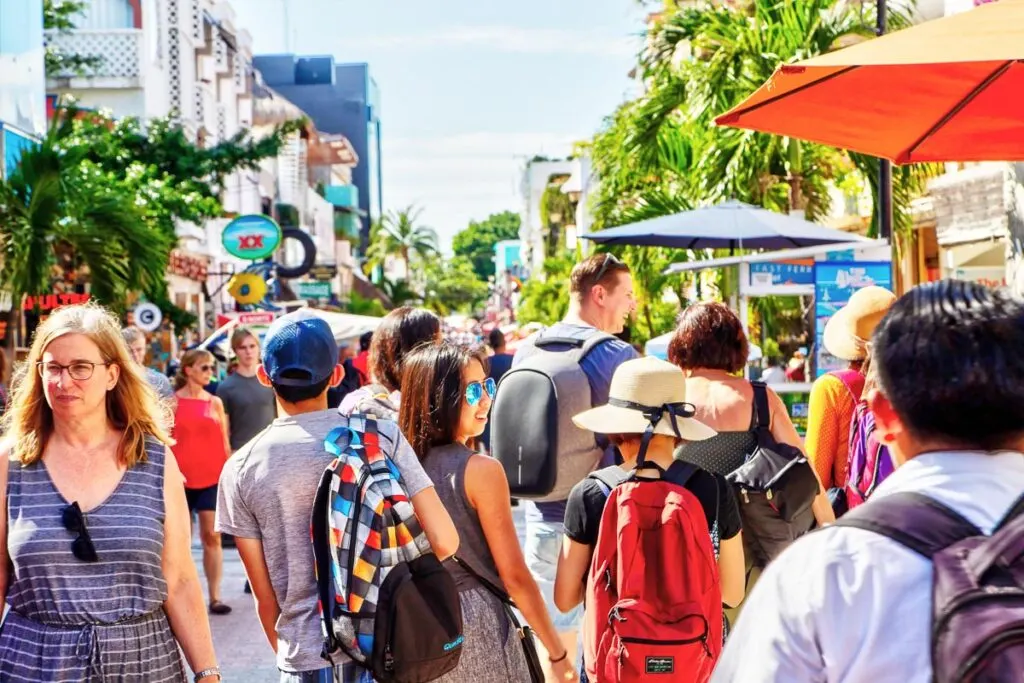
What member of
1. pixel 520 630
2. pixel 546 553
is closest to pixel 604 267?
pixel 546 553

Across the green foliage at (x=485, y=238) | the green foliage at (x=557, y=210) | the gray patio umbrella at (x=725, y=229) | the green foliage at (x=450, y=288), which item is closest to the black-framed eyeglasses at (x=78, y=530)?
the gray patio umbrella at (x=725, y=229)

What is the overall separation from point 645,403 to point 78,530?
1641 mm

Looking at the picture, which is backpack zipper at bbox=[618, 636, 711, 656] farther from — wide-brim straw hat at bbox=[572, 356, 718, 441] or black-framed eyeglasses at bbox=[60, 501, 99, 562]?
→ black-framed eyeglasses at bbox=[60, 501, 99, 562]

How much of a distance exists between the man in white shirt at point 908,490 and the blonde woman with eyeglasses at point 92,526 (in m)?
2.14

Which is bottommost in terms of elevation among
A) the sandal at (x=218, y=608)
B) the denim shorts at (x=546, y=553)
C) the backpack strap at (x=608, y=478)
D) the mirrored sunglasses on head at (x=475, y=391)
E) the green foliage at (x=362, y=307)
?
the sandal at (x=218, y=608)

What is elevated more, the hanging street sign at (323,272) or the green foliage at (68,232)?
the hanging street sign at (323,272)

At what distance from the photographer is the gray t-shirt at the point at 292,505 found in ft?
12.0

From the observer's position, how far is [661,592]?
149 inches

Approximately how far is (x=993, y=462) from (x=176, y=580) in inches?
98.7

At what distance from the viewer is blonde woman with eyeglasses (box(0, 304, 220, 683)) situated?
3641 millimetres

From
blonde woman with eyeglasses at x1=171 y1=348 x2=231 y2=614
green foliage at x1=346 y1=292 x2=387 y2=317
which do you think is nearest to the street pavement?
blonde woman with eyeglasses at x1=171 y1=348 x2=231 y2=614

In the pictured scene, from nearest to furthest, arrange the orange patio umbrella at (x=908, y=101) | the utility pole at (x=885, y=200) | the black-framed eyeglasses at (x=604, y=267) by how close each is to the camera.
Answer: the orange patio umbrella at (x=908, y=101), the black-framed eyeglasses at (x=604, y=267), the utility pole at (x=885, y=200)

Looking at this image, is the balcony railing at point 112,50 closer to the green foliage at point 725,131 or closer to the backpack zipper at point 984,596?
the green foliage at point 725,131

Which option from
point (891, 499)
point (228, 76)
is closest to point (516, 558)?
point (891, 499)
